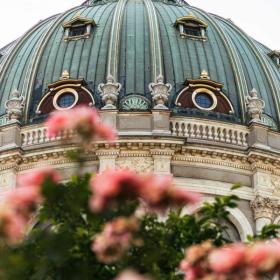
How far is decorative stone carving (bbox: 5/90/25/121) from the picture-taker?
25.3 metres

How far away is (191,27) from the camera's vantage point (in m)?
28.8

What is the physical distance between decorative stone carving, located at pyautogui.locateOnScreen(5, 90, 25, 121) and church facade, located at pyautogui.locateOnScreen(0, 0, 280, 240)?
0.04 m

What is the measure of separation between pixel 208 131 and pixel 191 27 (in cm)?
551

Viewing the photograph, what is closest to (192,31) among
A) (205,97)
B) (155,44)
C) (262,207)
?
(155,44)

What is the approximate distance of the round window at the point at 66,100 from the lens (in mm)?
25945

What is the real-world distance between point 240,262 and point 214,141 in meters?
18.2

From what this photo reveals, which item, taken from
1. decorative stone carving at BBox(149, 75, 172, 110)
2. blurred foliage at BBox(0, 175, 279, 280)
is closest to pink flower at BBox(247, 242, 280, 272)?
blurred foliage at BBox(0, 175, 279, 280)

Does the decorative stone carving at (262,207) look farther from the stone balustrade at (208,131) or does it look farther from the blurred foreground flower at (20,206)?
the blurred foreground flower at (20,206)

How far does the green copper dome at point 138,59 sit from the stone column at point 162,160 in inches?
80.6

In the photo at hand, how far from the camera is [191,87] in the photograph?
26.1 metres

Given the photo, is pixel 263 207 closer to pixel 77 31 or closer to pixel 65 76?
pixel 65 76

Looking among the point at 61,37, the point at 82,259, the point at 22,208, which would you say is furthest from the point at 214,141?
the point at 22,208

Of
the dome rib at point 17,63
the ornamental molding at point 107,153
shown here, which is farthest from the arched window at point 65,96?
the ornamental molding at point 107,153

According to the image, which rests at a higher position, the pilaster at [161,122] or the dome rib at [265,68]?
the dome rib at [265,68]
